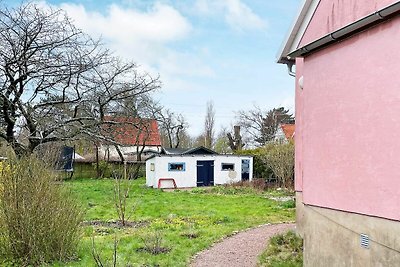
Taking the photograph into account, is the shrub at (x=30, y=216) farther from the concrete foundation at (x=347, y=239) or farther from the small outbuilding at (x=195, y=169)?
the small outbuilding at (x=195, y=169)

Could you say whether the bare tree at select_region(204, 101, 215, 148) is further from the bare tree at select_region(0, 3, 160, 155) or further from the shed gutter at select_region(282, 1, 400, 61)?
the shed gutter at select_region(282, 1, 400, 61)

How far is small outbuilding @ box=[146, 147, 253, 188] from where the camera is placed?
28.9m

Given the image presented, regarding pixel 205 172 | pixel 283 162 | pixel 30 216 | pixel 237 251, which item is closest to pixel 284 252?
pixel 237 251

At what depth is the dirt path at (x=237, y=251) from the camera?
8.77 metres

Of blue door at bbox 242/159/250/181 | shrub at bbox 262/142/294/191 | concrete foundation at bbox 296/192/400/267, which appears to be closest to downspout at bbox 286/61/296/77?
concrete foundation at bbox 296/192/400/267

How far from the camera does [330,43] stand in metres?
6.32

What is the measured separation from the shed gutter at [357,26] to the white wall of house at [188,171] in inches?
885

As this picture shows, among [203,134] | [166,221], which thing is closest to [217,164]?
[166,221]

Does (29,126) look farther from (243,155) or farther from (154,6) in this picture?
(243,155)

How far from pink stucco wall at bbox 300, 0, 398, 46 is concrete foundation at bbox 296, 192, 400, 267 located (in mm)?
2914

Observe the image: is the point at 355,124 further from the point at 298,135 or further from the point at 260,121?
the point at 260,121

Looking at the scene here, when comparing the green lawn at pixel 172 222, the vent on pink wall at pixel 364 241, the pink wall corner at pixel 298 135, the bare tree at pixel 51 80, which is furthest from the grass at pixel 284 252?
the bare tree at pixel 51 80

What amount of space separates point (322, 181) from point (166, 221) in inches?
331

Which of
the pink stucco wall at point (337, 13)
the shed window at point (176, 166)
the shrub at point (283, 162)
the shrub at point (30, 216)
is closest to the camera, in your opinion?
the pink stucco wall at point (337, 13)
